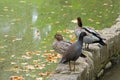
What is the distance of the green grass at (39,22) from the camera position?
746 cm

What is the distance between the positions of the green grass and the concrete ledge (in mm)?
966

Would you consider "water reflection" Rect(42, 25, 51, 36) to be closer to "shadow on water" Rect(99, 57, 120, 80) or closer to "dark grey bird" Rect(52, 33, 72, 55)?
"shadow on water" Rect(99, 57, 120, 80)

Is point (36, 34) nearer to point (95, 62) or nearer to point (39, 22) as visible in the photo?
point (39, 22)

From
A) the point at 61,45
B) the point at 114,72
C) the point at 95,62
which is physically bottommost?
the point at 114,72

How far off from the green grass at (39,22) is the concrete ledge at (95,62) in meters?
0.97

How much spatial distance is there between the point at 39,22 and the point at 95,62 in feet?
15.6

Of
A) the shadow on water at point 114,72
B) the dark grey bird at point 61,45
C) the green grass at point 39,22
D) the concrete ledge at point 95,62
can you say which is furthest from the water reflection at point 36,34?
the dark grey bird at point 61,45

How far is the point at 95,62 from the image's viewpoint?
6547 millimetres

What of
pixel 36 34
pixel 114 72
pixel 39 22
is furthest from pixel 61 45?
pixel 39 22

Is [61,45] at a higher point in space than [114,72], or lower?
higher

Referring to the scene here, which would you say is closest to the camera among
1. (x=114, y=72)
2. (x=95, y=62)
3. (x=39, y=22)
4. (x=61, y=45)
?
(x=61, y=45)

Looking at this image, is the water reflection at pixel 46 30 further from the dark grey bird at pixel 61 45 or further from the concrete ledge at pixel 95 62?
the dark grey bird at pixel 61 45

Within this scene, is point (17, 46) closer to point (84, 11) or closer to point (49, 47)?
point (49, 47)

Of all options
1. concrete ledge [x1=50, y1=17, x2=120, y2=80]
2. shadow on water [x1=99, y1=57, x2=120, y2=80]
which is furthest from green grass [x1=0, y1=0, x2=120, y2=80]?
shadow on water [x1=99, y1=57, x2=120, y2=80]
